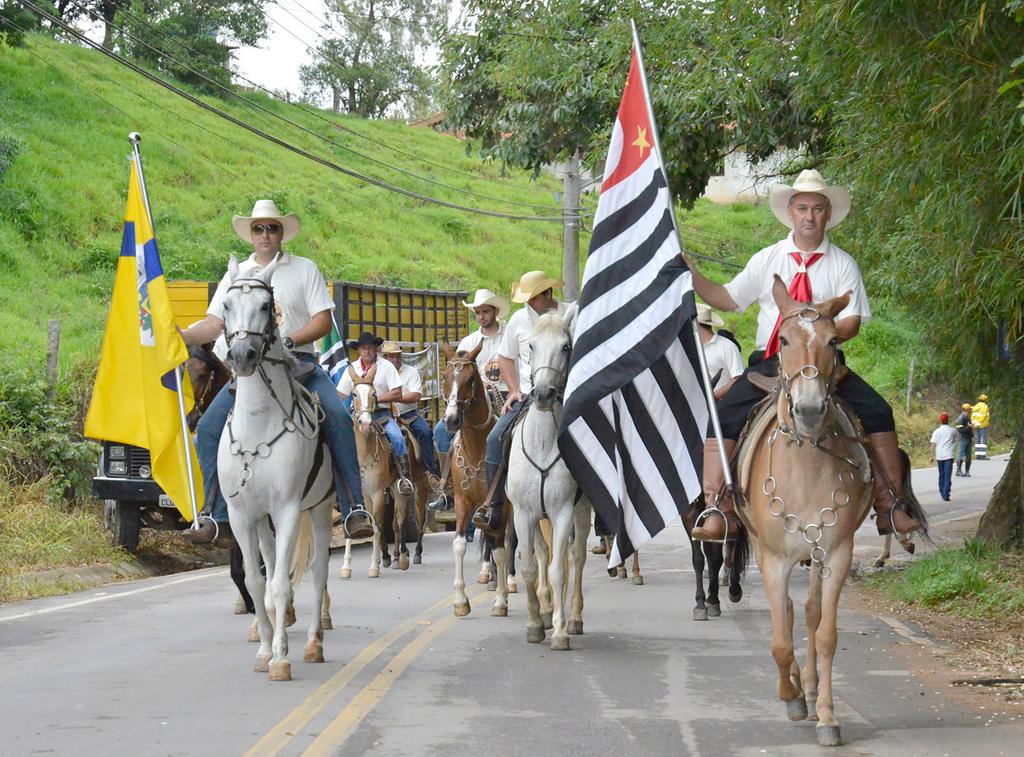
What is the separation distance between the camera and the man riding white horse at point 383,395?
17.7 meters

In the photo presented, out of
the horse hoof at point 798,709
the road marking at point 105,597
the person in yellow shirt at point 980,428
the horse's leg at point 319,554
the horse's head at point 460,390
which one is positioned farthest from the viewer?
the person in yellow shirt at point 980,428

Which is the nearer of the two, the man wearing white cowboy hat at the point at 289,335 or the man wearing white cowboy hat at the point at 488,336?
the man wearing white cowboy hat at the point at 289,335

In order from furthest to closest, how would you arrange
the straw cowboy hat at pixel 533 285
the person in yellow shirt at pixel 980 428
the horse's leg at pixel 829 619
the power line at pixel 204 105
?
the person in yellow shirt at pixel 980 428 → the power line at pixel 204 105 → the straw cowboy hat at pixel 533 285 → the horse's leg at pixel 829 619

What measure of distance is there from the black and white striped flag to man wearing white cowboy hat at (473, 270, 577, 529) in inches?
55.5

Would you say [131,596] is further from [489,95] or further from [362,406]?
[489,95]

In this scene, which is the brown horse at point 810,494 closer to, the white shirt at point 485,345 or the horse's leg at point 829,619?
the horse's leg at point 829,619

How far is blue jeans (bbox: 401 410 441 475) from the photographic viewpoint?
760 inches

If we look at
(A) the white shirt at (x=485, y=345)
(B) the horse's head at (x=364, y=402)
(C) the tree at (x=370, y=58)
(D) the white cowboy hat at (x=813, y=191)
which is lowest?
(B) the horse's head at (x=364, y=402)

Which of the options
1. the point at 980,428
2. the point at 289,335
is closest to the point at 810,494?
the point at 289,335

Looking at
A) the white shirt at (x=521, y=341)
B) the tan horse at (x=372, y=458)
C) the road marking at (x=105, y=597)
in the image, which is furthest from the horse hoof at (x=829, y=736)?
the tan horse at (x=372, y=458)

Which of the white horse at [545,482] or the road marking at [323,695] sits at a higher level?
the white horse at [545,482]

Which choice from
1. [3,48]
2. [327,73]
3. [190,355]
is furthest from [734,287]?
[327,73]

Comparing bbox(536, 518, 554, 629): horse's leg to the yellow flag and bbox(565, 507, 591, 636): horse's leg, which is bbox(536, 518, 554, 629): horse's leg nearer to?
bbox(565, 507, 591, 636): horse's leg

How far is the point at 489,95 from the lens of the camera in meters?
21.6
